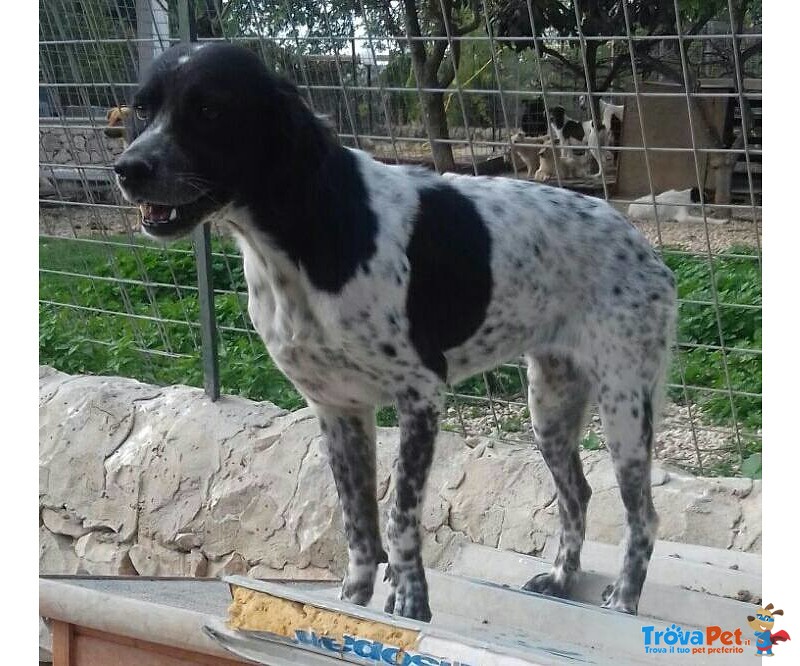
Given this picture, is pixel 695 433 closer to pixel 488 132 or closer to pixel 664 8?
pixel 488 132

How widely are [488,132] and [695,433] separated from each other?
1.84 metres

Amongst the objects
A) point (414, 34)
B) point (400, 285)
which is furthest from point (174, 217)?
point (414, 34)

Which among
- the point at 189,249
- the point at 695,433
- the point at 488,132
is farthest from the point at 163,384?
the point at 695,433

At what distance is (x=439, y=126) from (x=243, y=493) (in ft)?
5.54

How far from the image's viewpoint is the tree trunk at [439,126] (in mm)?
4547

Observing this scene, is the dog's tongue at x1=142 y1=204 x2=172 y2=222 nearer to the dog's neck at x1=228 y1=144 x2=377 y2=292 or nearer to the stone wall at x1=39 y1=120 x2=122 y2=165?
the dog's neck at x1=228 y1=144 x2=377 y2=292

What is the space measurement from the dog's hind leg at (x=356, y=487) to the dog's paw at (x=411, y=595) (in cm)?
22

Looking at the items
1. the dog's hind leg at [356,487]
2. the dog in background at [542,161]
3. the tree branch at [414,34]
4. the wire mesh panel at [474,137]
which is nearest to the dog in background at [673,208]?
the wire mesh panel at [474,137]

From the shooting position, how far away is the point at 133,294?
6695 millimetres

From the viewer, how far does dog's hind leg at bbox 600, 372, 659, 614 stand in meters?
3.10

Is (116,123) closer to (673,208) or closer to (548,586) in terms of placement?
(548,586)

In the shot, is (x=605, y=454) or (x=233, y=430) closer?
(x=605, y=454)

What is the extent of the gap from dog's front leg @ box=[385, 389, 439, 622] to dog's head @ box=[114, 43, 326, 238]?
2.15 ft
